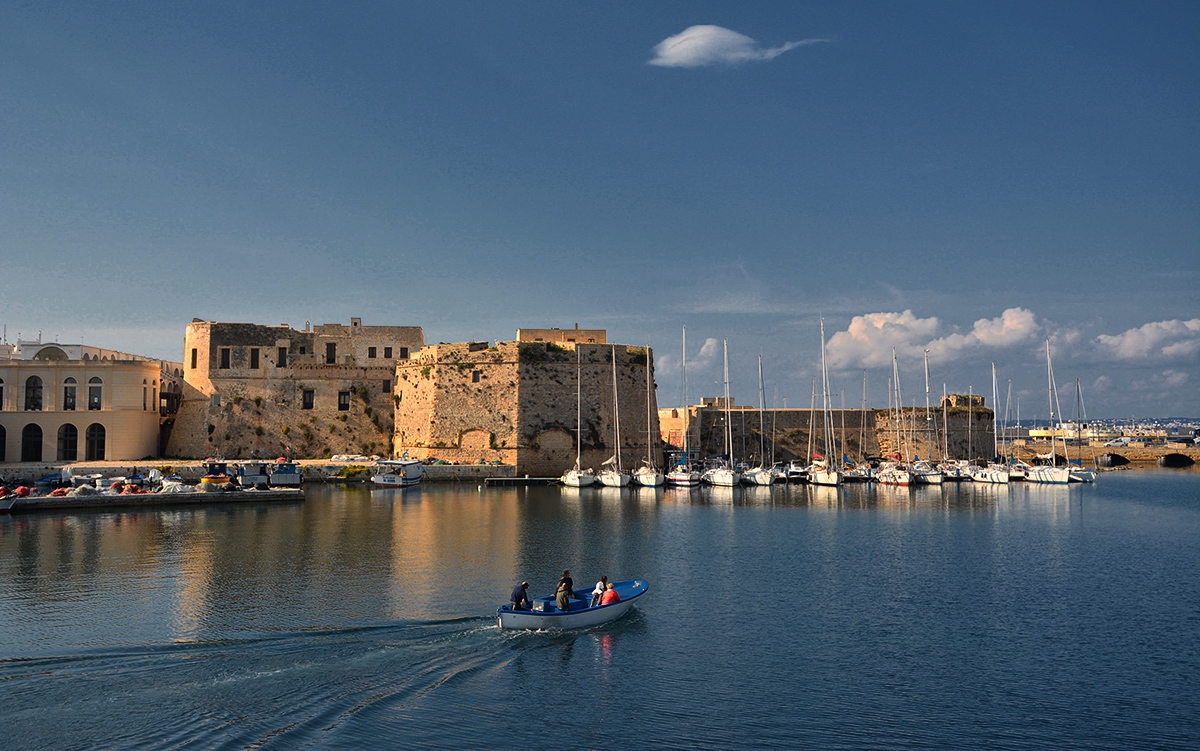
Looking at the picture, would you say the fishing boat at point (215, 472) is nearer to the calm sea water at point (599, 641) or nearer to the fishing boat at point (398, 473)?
the fishing boat at point (398, 473)

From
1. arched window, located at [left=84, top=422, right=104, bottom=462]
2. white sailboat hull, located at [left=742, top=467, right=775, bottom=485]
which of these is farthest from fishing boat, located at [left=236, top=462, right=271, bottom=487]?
white sailboat hull, located at [left=742, top=467, right=775, bottom=485]

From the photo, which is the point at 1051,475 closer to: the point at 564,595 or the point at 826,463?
the point at 826,463

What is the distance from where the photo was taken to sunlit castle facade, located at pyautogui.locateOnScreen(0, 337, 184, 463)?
39.9 meters

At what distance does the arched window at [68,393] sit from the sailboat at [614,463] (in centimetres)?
2488

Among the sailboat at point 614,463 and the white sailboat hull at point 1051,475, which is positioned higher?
the sailboat at point 614,463

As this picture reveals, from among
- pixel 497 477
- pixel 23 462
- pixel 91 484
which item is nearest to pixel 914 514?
pixel 497 477

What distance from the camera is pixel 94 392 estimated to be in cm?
4088

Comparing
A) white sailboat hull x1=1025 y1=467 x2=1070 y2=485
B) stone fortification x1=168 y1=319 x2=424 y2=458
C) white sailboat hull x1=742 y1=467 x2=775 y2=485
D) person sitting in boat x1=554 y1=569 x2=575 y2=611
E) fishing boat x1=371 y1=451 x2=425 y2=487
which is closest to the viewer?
person sitting in boat x1=554 y1=569 x2=575 y2=611

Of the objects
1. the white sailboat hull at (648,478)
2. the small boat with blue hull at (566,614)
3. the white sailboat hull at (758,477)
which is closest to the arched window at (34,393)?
the white sailboat hull at (648,478)

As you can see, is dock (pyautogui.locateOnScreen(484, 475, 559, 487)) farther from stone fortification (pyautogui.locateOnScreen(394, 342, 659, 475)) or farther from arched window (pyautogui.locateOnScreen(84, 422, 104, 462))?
arched window (pyautogui.locateOnScreen(84, 422, 104, 462))

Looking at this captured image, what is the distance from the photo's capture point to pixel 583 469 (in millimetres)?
41219

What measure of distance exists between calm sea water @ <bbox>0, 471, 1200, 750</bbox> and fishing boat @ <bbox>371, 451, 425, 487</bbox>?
12.3m

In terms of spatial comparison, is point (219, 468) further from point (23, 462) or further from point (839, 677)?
point (839, 677)

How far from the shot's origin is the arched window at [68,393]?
40.6m
